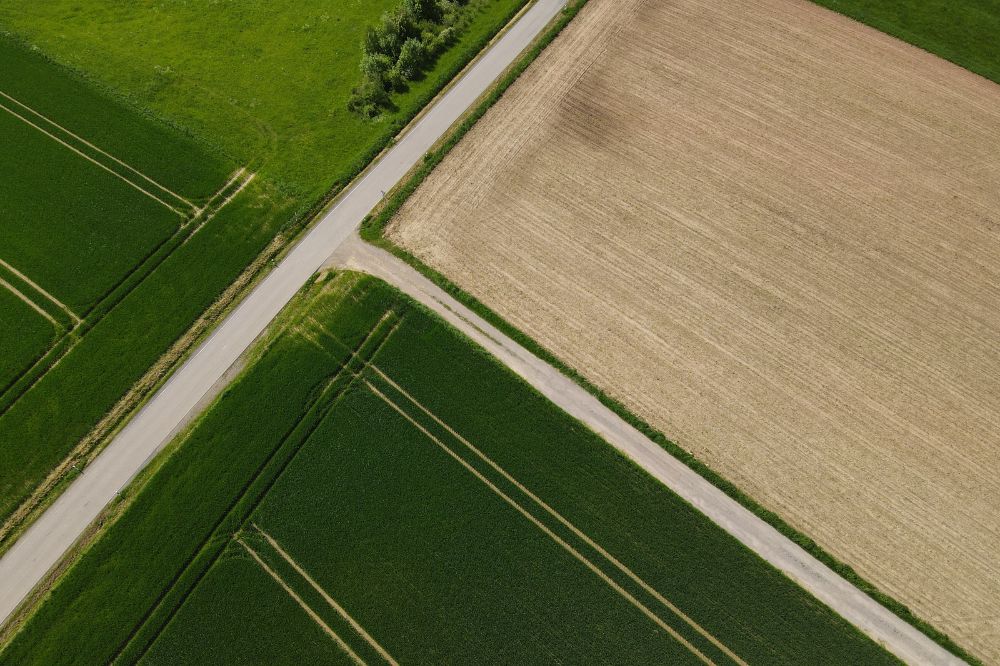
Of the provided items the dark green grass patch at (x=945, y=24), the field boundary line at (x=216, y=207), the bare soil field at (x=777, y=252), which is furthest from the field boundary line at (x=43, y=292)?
the dark green grass patch at (x=945, y=24)

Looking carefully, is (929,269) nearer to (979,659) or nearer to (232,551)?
(979,659)

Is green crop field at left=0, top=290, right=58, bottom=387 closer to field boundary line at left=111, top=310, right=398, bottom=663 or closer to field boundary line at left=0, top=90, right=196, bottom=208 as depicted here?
field boundary line at left=0, top=90, right=196, bottom=208

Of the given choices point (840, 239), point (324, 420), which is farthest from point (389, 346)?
point (840, 239)

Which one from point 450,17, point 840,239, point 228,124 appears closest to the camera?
point 840,239

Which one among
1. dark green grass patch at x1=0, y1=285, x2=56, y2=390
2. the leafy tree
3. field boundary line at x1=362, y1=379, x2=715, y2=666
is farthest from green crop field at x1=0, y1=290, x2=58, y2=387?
the leafy tree

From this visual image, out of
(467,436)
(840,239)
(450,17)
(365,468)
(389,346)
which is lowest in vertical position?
(365,468)

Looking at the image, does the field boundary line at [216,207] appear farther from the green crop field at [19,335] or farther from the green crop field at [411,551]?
the green crop field at [411,551]

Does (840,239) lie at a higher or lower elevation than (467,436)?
higher
